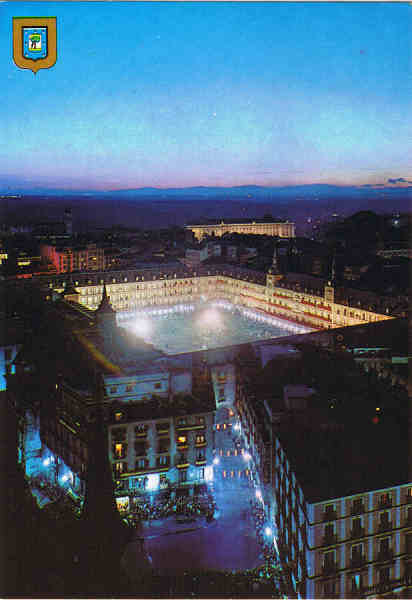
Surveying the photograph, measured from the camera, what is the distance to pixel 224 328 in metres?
13.4

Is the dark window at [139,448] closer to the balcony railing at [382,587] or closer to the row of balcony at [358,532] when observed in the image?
the row of balcony at [358,532]

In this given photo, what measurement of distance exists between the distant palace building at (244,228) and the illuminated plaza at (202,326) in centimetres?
1058

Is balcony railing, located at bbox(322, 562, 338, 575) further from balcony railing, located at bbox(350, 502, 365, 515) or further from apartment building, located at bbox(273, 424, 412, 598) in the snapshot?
balcony railing, located at bbox(350, 502, 365, 515)

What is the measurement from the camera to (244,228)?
29.0m

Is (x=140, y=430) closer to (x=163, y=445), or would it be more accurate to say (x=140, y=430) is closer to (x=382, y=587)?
(x=163, y=445)

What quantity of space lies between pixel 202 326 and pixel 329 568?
402 inches

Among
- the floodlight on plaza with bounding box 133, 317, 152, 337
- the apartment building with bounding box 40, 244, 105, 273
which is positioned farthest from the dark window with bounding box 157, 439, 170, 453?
the apartment building with bounding box 40, 244, 105, 273

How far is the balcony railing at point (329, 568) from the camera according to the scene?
11.4 ft

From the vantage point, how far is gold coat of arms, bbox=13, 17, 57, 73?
3.07 meters

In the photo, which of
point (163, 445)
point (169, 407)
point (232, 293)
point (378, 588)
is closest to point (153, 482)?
point (163, 445)

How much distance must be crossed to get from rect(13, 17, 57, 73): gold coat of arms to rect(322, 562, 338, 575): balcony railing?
3656 mm

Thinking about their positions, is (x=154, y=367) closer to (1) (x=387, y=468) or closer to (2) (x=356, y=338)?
(1) (x=387, y=468)

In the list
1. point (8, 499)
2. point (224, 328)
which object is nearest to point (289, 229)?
point (224, 328)

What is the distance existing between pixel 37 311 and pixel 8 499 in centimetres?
534
